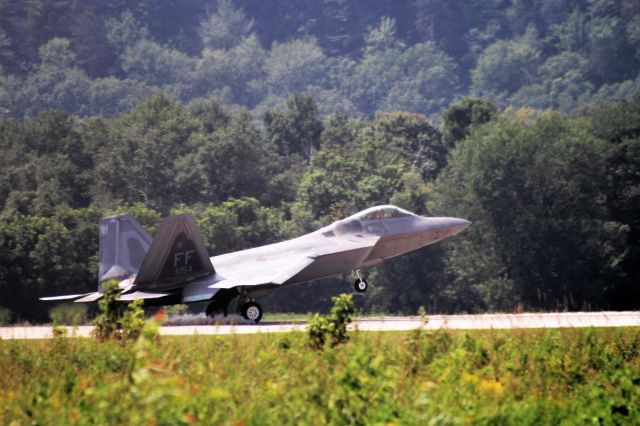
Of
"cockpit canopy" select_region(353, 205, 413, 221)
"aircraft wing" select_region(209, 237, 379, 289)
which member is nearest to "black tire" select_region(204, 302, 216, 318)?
"aircraft wing" select_region(209, 237, 379, 289)

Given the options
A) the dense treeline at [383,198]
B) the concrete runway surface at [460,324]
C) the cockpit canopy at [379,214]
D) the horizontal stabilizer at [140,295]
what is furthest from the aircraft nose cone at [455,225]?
the dense treeline at [383,198]

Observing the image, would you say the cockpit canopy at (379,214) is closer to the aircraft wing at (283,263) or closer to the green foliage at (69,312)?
the aircraft wing at (283,263)

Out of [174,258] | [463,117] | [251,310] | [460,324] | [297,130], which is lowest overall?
[460,324]

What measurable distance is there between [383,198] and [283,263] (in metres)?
43.3

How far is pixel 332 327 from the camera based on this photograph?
21438 millimetres

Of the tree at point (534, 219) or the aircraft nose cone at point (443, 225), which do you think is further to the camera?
the tree at point (534, 219)

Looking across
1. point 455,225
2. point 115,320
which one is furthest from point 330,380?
point 455,225

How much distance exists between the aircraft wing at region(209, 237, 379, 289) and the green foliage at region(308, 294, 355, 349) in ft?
21.1

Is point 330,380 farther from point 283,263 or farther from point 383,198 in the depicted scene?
point 383,198

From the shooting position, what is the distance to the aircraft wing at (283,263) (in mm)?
28609

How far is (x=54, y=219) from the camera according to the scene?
189 feet

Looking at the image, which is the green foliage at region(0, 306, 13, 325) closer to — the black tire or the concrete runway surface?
the concrete runway surface

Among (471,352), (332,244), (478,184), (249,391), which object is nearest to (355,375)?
(249,391)

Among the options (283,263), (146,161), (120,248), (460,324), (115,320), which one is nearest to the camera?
(115,320)
